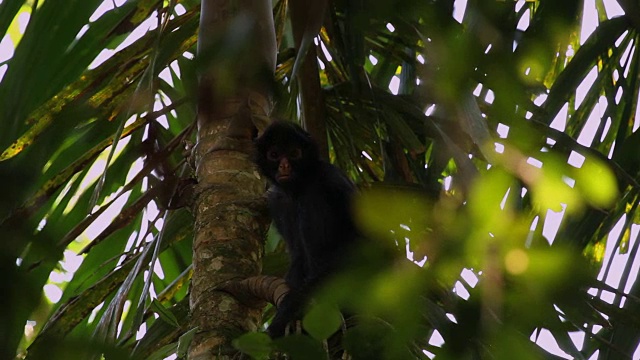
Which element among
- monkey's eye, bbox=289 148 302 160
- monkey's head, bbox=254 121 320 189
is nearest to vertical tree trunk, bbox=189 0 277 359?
monkey's head, bbox=254 121 320 189

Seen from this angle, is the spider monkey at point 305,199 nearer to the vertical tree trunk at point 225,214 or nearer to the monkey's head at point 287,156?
the monkey's head at point 287,156

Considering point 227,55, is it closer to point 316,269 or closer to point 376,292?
point 376,292

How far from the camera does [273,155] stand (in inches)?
139

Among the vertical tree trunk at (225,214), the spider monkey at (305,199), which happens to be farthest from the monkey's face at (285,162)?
the vertical tree trunk at (225,214)

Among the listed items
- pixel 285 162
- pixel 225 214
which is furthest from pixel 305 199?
pixel 225 214

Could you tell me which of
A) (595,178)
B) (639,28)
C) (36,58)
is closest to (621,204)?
(639,28)

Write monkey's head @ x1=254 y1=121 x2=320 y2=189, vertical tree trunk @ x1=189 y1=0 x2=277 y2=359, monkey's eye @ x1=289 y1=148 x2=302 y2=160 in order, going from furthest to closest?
1. monkey's eye @ x1=289 y1=148 x2=302 y2=160
2. monkey's head @ x1=254 y1=121 x2=320 y2=189
3. vertical tree trunk @ x1=189 y1=0 x2=277 y2=359

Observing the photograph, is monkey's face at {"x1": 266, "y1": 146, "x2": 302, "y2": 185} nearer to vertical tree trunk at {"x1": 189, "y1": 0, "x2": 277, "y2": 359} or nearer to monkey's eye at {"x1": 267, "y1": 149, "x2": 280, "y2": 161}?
monkey's eye at {"x1": 267, "y1": 149, "x2": 280, "y2": 161}

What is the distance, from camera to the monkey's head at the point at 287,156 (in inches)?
132

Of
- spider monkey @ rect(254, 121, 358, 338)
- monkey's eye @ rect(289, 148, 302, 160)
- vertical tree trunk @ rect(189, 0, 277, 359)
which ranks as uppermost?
monkey's eye @ rect(289, 148, 302, 160)

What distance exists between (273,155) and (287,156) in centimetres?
6

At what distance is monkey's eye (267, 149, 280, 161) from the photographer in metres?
3.50

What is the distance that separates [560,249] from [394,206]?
0.20m

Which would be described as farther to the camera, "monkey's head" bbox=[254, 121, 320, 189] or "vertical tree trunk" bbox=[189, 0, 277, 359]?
"monkey's head" bbox=[254, 121, 320, 189]
